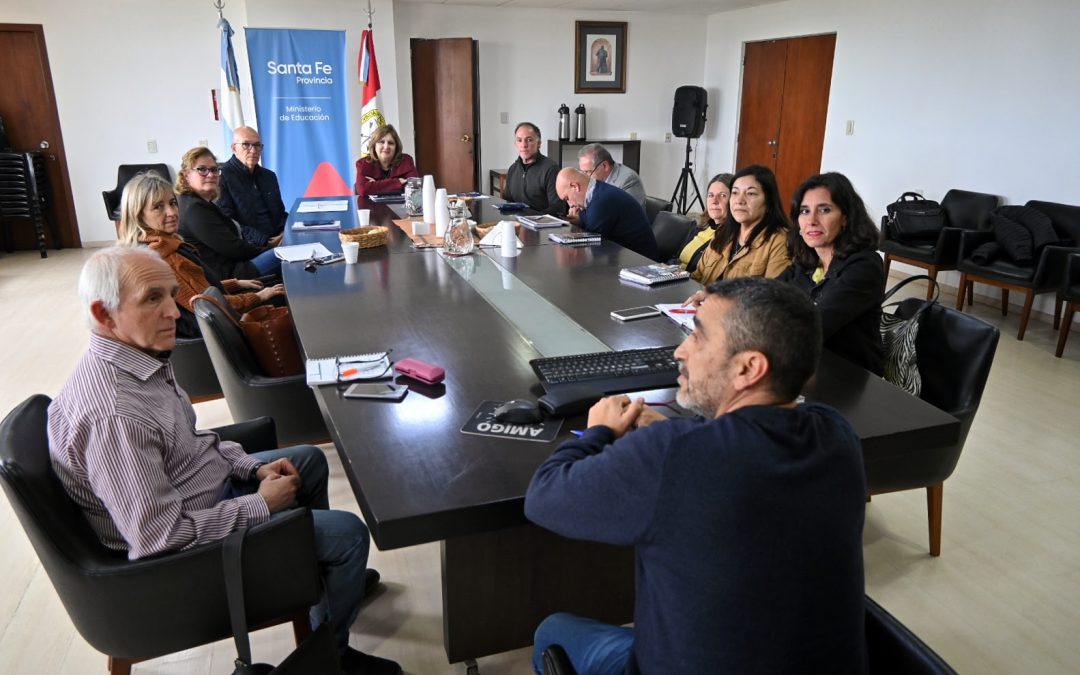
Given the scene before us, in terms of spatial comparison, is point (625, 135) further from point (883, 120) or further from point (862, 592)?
point (862, 592)

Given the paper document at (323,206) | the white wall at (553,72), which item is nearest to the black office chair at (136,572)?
the paper document at (323,206)

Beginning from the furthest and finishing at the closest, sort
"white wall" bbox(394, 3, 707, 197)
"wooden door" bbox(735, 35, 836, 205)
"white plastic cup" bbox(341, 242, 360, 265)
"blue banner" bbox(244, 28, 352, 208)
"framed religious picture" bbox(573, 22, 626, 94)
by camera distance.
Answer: "framed religious picture" bbox(573, 22, 626, 94)
"white wall" bbox(394, 3, 707, 197)
"wooden door" bbox(735, 35, 836, 205)
"blue banner" bbox(244, 28, 352, 208)
"white plastic cup" bbox(341, 242, 360, 265)

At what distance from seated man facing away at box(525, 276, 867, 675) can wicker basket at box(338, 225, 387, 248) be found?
8.19 ft

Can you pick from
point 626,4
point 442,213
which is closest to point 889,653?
point 442,213

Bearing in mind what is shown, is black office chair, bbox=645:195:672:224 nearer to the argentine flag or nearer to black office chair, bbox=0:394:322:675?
black office chair, bbox=0:394:322:675

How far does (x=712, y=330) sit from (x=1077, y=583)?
198 centimetres

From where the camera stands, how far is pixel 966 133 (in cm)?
549

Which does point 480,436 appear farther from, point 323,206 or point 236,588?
point 323,206

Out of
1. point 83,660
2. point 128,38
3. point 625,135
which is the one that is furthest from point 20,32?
point 83,660

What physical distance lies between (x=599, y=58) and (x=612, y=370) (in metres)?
7.53

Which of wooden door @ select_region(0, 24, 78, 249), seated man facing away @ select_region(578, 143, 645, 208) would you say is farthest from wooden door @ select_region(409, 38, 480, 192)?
wooden door @ select_region(0, 24, 78, 249)

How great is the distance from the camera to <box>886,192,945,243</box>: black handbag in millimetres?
5324

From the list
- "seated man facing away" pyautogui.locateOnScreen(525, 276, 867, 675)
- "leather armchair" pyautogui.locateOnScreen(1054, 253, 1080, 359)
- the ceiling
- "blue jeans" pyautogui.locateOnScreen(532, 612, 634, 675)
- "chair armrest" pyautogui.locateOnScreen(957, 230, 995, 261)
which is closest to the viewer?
"seated man facing away" pyautogui.locateOnScreen(525, 276, 867, 675)

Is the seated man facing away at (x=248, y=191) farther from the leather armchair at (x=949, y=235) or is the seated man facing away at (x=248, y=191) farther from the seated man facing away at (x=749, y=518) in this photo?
the leather armchair at (x=949, y=235)
